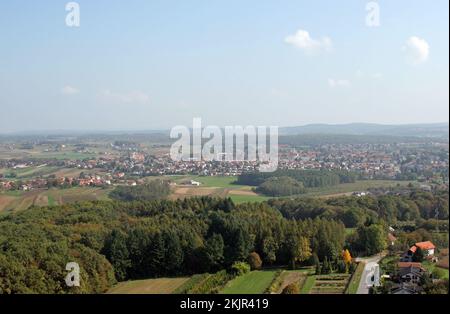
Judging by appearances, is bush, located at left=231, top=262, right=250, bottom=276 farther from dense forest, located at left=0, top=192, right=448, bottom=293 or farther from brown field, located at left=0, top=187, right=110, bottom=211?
brown field, located at left=0, top=187, right=110, bottom=211

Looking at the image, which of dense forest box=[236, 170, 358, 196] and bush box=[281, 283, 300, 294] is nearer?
bush box=[281, 283, 300, 294]

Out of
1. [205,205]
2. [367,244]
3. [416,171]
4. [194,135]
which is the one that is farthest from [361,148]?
[367,244]

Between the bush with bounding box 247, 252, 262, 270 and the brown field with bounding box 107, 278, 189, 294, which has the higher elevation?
the bush with bounding box 247, 252, 262, 270

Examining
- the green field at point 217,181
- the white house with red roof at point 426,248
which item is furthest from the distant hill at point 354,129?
the white house with red roof at point 426,248

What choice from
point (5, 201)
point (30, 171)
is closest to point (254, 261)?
point (5, 201)

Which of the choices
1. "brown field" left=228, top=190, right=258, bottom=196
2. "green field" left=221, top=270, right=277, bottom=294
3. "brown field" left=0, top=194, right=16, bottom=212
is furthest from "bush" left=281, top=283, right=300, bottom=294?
"brown field" left=228, top=190, right=258, bottom=196
